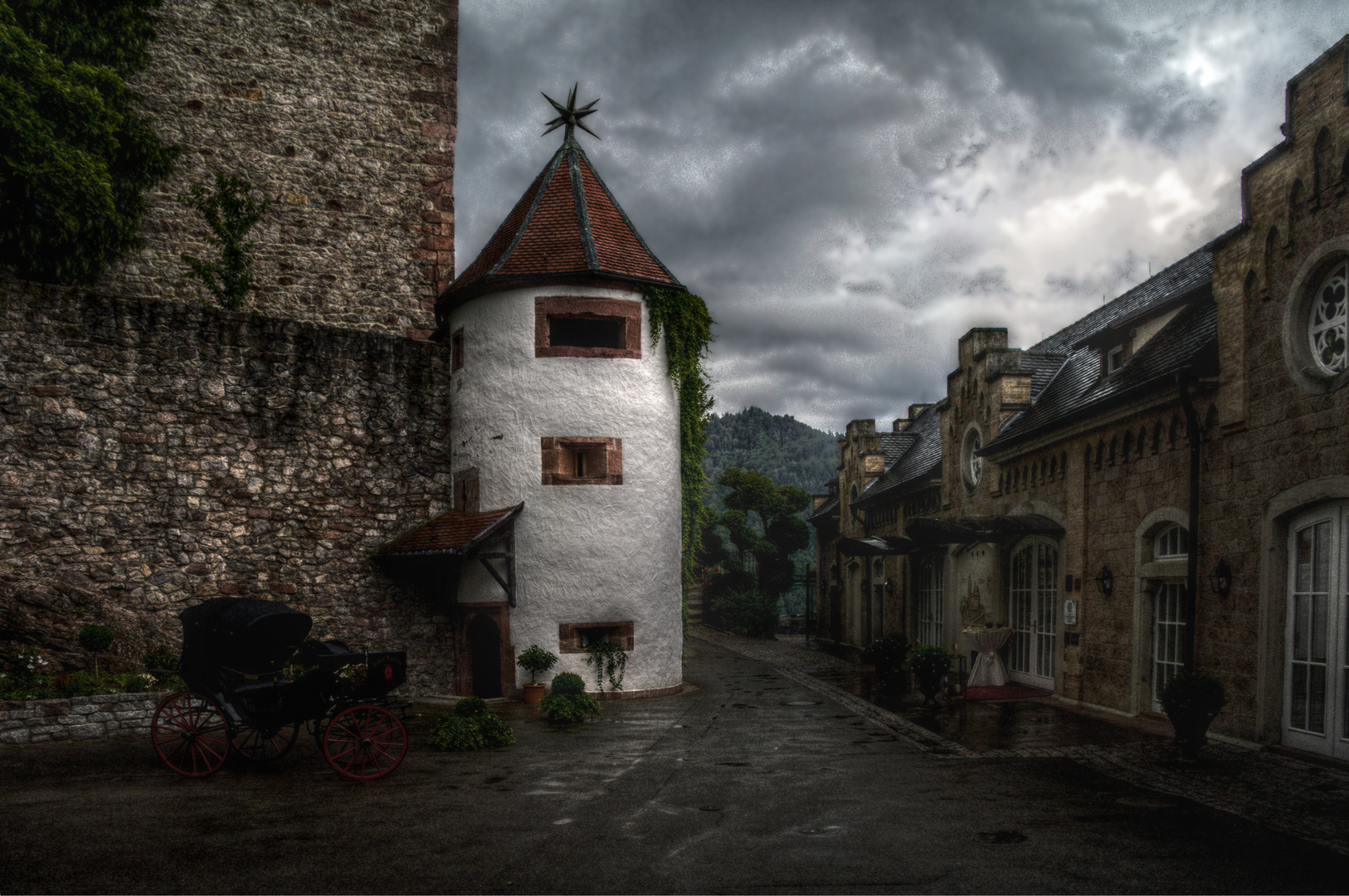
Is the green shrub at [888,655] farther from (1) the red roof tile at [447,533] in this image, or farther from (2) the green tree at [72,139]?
(2) the green tree at [72,139]

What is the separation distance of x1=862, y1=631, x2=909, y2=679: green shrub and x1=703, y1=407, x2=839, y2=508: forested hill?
94.8 metres

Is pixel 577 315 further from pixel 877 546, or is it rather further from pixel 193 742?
pixel 193 742

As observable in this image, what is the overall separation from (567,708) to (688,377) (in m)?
7.19

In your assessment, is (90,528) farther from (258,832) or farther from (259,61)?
(259,61)

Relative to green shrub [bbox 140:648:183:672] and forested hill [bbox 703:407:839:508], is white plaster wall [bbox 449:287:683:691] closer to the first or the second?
green shrub [bbox 140:648:183:672]

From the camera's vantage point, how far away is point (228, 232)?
19.7m

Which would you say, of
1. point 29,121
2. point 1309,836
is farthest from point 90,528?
point 1309,836

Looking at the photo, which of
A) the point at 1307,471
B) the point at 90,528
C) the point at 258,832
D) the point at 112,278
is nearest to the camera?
the point at 258,832

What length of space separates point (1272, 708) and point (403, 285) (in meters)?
16.8

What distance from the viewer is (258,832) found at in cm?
702

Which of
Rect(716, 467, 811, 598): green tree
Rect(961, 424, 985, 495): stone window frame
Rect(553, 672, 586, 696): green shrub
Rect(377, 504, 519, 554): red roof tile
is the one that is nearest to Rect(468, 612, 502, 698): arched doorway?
Rect(553, 672, 586, 696): green shrub

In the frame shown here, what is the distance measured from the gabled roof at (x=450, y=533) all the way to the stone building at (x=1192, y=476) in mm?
7326

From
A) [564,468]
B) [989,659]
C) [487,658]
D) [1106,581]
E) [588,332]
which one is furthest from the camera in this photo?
[588,332]

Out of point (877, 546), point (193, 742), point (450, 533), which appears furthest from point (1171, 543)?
point (193, 742)
